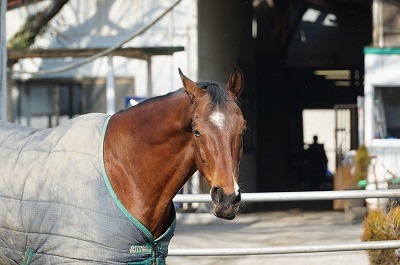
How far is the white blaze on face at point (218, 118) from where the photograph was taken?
16.4ft

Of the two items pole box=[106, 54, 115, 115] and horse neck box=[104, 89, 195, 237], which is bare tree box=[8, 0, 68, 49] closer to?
pole box=[106, 54, 115, 115]

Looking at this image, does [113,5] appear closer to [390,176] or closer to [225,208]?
[390,176]

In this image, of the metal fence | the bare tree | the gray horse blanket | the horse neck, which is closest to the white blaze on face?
the horse neck

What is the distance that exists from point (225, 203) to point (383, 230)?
4.71 m

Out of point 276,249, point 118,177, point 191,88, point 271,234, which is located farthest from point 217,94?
point 271,234

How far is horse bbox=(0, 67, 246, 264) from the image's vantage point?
5.13 metres

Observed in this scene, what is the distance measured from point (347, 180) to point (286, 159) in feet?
33.8

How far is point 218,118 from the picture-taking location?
16.4ft

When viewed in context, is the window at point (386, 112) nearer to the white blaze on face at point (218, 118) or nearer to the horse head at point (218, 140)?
the horse head at point (218, 140)

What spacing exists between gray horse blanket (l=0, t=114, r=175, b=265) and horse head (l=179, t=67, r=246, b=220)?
0.53 metres

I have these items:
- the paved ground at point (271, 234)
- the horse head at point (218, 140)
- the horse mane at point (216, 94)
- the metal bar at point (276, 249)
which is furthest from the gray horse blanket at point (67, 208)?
the paved ground at point (271, 234)

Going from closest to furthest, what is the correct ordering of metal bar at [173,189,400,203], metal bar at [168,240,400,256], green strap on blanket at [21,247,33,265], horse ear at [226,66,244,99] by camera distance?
horse ear at [226,66,244,99] < green strap on blanket at [21,247,33,265] < metal bar at [168,240,400,256] < metal bar at [173,189,400,203]

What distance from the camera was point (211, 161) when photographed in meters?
4.96

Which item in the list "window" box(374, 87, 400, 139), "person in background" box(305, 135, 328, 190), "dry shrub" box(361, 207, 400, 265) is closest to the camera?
"dry shrub" box(361, 207, 400, 265)
